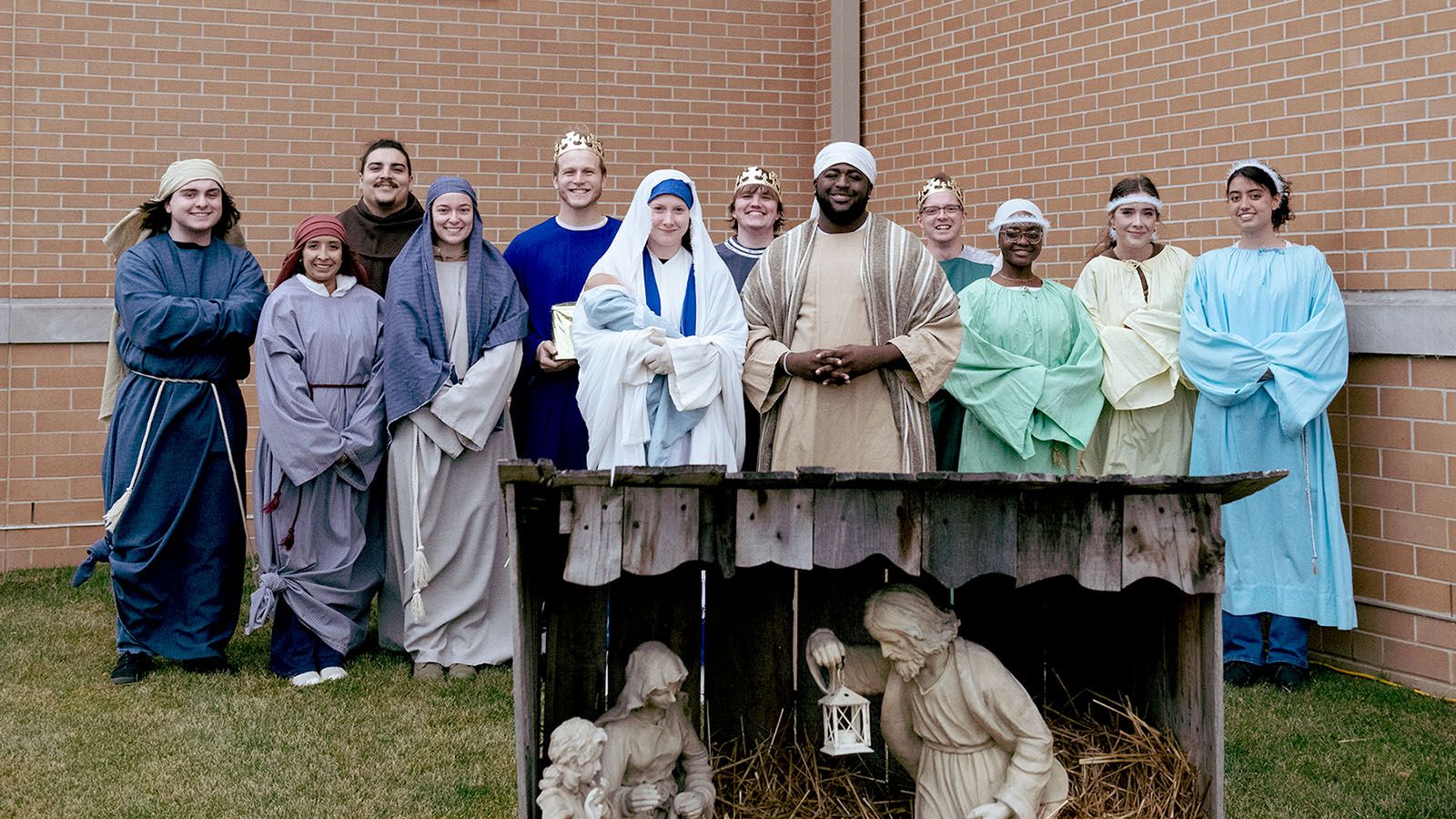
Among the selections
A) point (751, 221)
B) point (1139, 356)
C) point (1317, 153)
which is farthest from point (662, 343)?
point (1317, 153)

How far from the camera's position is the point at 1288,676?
5.98 meters

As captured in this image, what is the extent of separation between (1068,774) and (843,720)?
0.76m


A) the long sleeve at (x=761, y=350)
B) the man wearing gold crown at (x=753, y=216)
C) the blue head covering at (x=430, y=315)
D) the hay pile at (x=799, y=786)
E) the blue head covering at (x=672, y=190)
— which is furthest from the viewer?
the man wearing gold crown at (x=753, y=216)

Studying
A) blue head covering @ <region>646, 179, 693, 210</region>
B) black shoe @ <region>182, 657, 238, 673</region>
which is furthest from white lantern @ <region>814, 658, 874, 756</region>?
black shoe @ <region>182, 657, 238, 673</region>

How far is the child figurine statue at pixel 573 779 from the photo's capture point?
344cm

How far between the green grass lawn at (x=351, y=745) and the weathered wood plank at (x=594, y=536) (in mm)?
1310

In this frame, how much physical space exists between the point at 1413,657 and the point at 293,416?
4835 millimetres

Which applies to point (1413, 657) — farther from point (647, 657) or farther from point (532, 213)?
point (532, 213)

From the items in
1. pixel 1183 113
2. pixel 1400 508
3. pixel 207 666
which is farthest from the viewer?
pixel 1183 113

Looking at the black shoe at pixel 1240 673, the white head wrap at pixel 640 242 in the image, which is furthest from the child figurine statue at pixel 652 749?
the black shoe at pixel 1240 673

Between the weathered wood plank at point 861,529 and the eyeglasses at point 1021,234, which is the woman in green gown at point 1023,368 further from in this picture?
the weathered wood plank at point 861,529

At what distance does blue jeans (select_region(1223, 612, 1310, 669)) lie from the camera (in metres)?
6.02

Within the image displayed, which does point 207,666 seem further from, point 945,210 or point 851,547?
point 945,210

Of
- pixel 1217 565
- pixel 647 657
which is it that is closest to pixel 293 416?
pixel 647 657
